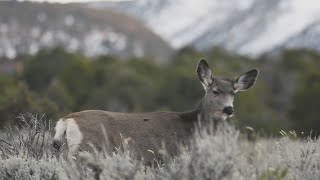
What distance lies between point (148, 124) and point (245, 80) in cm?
195

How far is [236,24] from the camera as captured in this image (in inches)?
4695

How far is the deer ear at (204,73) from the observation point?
1125 cm

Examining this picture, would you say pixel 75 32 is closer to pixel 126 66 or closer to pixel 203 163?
pixel 126 66

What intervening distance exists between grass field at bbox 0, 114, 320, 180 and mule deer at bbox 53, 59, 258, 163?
0.38 metres

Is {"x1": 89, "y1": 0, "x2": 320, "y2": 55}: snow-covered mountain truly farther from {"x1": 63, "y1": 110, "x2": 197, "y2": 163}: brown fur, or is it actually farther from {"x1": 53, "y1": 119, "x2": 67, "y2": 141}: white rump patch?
{"x1": 53, "y1": 119, "x2": 67, "y2": 141}: white rump patch

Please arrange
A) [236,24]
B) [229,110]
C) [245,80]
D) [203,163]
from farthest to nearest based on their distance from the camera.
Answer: [236,24] → [245,80] → [229,110] → [203,163]

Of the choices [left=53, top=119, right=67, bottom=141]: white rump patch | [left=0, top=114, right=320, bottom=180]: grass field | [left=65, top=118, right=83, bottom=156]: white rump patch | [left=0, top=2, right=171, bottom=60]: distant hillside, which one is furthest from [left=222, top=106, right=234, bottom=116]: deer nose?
[left=0, top=2, right=171, bottom=60]: distant hillside

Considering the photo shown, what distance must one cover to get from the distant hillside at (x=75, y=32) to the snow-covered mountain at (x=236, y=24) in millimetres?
10233

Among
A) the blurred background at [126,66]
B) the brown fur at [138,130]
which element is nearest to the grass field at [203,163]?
the brown fur at [138,130]

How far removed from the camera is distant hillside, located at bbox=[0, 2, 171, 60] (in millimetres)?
39350

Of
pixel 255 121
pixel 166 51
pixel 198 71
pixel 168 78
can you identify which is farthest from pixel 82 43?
pixel 198 71

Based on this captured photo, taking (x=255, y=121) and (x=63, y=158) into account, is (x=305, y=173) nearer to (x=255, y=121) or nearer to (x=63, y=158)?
(x=63, y=158)

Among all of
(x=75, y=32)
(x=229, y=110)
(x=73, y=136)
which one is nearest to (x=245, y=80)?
(x=229, y=110)

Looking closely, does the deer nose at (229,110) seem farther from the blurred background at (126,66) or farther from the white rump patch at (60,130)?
the blurred background at (126,66)
